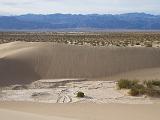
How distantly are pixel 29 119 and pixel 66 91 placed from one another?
22.3ft

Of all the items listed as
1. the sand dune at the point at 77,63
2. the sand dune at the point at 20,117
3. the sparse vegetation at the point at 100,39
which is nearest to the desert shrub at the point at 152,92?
the sand dune at the point at 77,63

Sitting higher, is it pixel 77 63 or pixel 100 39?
pixel 77 63

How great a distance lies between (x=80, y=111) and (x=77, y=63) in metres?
11.4

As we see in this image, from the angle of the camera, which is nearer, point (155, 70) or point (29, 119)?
point (29, 119)

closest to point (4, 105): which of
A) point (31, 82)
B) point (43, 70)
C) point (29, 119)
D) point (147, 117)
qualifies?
point (29, 119)

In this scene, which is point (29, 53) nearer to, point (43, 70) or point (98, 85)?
point (43, 70)

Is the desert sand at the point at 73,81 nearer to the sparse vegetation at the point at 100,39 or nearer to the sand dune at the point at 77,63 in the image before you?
the sand dune at the point at 77,63

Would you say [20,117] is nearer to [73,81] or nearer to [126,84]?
[126,84]

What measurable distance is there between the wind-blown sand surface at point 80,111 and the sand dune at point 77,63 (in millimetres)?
7043

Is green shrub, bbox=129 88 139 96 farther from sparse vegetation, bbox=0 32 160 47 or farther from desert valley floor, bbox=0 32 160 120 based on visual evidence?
sparse vegetation, bbox=0 32 160 47

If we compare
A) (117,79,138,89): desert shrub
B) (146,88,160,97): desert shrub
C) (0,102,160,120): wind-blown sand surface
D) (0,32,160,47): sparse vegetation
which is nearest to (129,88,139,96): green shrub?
(146,88,160,97): desert shrub

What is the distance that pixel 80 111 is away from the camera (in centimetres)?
1272

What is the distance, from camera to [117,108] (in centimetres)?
1323

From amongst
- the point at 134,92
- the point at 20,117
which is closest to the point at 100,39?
the point at 134,92
